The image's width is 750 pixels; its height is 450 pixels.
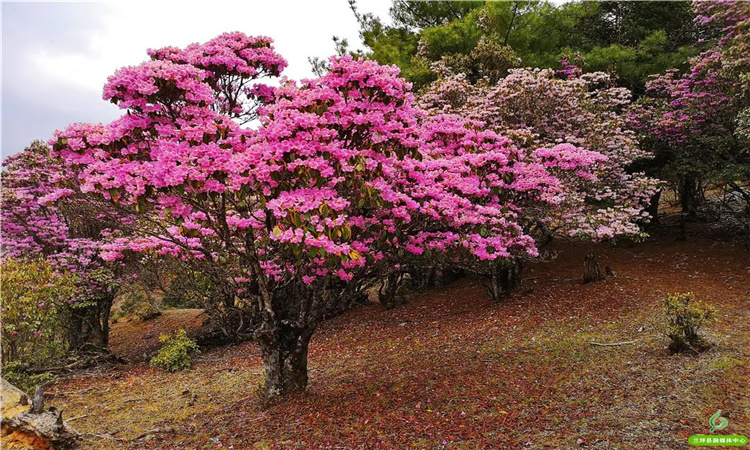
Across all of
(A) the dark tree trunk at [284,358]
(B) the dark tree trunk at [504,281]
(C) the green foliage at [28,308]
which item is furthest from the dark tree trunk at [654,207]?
(C) the green foliage at [28,308]

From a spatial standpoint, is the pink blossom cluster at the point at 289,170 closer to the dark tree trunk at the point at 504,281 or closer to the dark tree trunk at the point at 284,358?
the dark tree trunk at the point at 284,358

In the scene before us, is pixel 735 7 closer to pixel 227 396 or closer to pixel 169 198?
pixel 169 198

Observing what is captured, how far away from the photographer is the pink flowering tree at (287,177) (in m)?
5.00

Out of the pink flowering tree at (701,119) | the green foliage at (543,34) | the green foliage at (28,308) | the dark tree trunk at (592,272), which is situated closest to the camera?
the green foliage at (28,308)

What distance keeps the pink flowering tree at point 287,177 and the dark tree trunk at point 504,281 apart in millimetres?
5167

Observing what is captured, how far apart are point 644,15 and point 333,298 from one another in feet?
64.6

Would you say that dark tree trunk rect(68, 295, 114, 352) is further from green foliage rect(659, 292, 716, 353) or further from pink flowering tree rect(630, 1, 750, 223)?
pink flowering tree rect(630, 1, 750, 223)

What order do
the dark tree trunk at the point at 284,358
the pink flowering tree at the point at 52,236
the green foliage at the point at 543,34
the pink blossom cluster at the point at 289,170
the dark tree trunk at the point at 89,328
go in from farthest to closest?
1. the green foliage at the point at 543,34
2. the dark tree trunk at the point at 89,328
3. the pink flowering tree at the point at 52,236
4. the dark tree trunk at the point at 284,358
5. the pink blossom cluster at the point at 289,170

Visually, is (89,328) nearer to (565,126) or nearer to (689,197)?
(565,126)

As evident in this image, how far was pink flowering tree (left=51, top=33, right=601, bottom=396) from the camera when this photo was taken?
16.4 ft

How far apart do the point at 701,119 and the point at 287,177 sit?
13758 millimetres

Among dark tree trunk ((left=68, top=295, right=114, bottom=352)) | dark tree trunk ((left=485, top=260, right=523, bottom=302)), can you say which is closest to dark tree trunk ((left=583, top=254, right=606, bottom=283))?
dark tree trunk ((left=485, top=260, right=523, bottom=302))

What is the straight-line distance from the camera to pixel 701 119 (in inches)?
515

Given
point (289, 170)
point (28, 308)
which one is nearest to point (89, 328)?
point (28, 308)
